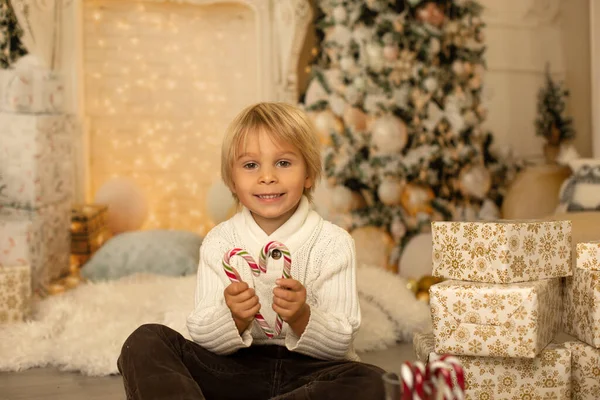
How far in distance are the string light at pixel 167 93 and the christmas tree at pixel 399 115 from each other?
3.02 ft

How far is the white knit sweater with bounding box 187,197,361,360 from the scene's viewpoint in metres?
1.77

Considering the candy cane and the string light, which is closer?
the candy cane

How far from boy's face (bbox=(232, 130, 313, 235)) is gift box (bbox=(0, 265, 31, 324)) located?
65.6 inches

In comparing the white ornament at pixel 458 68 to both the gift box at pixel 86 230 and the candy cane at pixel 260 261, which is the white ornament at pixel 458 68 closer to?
the gift box at pixel 86 230

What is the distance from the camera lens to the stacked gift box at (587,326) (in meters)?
1.99

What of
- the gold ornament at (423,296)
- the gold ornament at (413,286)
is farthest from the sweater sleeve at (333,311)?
the gold ornament at (413,286)

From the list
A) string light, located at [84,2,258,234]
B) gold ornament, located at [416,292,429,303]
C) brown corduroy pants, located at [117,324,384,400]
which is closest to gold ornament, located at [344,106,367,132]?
string light, located at [84,2,258,234]

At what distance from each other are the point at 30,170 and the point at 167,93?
1.37m

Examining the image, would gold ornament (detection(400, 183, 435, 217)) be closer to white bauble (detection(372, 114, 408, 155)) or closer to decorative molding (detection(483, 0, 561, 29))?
white bauble (detection(372, 114, 408, 155))

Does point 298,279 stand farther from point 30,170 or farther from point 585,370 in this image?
point 30,170

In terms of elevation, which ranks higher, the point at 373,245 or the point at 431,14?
the point at 431,14

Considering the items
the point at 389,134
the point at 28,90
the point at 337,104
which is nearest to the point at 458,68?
the point at 389,134

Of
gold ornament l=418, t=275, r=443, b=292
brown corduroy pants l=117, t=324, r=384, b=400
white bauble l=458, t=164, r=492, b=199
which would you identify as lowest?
gold ornament l=418, t=275, r=443, b=292

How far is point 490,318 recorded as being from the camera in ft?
6.37
